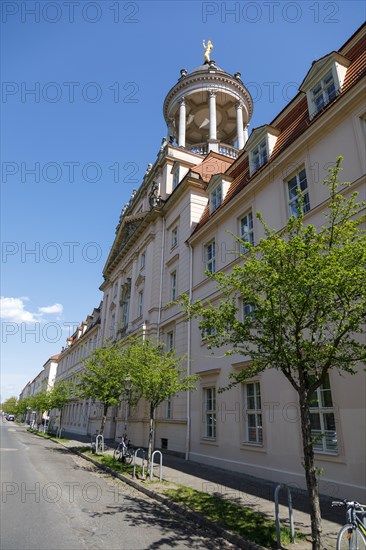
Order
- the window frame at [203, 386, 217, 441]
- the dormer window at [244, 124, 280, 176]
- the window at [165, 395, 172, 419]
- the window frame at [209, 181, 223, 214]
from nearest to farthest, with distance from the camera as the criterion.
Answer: the dormer window at [244, 124, 280, 176]
the window frame at [203, 386, 217, 441]
the window frame at [209, 181, 223, 214]
the window at [165, 395, 172, 419]

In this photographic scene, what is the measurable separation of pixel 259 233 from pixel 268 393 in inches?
250

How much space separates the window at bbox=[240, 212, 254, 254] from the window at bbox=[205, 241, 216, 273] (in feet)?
8.05

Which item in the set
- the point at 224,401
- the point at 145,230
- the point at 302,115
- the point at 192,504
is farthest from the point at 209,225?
the point at 192,504

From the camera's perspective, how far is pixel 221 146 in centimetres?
2761

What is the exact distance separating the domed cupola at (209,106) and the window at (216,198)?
844 cm

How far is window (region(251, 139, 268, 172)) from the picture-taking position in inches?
619

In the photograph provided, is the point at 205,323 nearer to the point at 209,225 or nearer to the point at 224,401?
the point at 224,401

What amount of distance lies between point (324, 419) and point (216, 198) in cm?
1298

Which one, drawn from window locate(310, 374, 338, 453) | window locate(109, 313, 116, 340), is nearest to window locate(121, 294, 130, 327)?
window locate(109, 313, 116, 340)

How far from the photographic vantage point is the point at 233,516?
745 centimetres

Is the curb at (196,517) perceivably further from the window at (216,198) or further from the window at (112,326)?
the window at (112,326)

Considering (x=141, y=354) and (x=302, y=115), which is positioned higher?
(x=302, y=115)

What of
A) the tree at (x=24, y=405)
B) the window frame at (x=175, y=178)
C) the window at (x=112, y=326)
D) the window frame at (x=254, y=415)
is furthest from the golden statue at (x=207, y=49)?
the tree at (x=24, y=405)

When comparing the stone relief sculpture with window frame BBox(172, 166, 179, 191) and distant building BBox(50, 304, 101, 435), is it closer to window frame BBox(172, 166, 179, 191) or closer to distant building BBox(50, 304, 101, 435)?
window frame BBox(172, 166, 179, 191)
